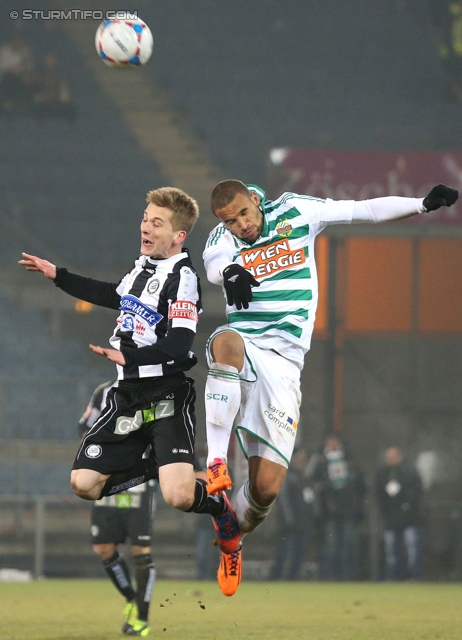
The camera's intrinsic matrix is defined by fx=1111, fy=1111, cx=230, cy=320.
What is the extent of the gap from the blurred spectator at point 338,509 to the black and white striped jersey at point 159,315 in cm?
923

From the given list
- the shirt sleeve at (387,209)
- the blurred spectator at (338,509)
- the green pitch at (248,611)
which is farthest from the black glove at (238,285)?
the blurred spectator at (338,509)

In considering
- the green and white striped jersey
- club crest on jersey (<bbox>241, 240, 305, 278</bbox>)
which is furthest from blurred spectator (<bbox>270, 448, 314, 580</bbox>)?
club crest on jersey (<bbox>241, 240, 305, 278</bbox>)

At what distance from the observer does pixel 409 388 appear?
57.3 feet

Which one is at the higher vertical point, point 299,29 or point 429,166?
point 299,29

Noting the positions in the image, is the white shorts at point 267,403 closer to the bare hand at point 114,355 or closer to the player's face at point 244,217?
the player's face at point 244,217

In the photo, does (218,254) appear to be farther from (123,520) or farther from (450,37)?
(450,37)

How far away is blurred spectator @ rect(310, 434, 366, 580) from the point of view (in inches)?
601

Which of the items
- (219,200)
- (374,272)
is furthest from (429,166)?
(219,200)

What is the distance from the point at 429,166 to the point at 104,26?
11.4m

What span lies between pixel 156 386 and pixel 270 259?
1.09m

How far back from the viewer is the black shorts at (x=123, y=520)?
9109 millimetres

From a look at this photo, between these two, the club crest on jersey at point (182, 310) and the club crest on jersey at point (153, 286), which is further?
the club crest on jersey at point (153, 286)

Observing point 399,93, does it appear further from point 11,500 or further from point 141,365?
point 141,365

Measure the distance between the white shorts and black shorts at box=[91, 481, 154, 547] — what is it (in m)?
2.65
